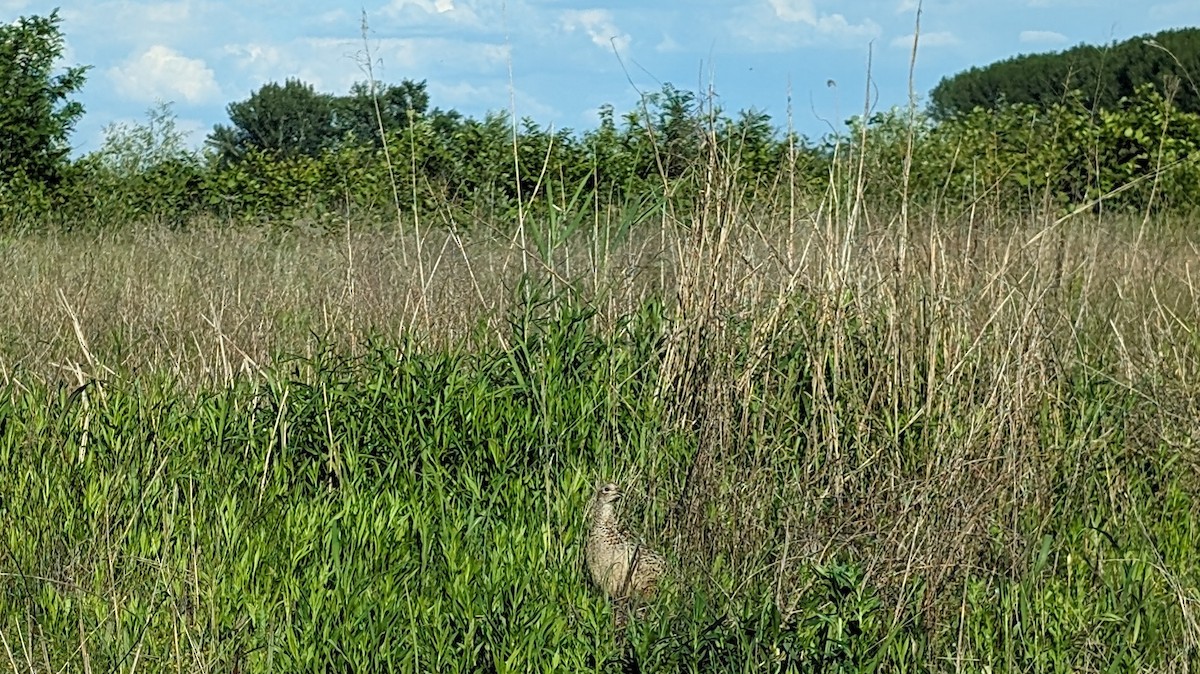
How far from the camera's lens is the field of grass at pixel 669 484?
2.94 metres

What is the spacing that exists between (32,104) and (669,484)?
12.5 metres

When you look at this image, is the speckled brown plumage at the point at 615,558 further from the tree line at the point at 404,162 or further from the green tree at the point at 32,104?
the green tree at the point at 32,104

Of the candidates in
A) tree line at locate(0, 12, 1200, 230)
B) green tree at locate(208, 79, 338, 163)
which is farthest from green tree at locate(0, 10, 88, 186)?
green tree at locate(208, 79, 338, 163)

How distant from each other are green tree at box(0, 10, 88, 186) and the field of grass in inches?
393

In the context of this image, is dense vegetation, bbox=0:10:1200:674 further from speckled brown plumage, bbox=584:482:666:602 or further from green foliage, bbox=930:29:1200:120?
green foliage, bbox=930:29:1200:120

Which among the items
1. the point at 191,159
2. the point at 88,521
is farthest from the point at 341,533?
the point at 191,159

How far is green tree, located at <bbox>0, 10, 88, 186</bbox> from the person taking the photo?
13828 millimetres

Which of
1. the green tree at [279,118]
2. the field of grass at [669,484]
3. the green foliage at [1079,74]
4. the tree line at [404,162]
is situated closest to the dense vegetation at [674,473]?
the field of grass at [669,484]

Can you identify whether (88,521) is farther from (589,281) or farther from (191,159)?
(191,159)

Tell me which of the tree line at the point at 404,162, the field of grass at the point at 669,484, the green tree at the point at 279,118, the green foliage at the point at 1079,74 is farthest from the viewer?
the green tree at the point at 279,118

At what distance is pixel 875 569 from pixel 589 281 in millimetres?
2211

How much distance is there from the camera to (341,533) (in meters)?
3.51

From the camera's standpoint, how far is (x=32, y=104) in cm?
1417

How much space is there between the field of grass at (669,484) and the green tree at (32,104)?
32.8 ft
